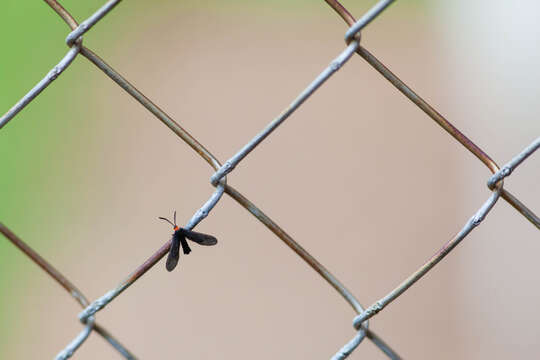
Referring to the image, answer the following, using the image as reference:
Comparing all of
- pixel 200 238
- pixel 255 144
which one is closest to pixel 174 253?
pixel 200 238

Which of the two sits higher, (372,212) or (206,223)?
(372,212)

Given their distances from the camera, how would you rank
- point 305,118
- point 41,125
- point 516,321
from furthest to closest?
1. point 305,118
2. point 41,125
3. point 516,321

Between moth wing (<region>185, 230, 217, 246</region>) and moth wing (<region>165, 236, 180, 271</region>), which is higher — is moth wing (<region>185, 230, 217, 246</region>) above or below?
above

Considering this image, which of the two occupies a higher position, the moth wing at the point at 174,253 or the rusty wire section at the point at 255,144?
the rusty wire section at the point at 255,144

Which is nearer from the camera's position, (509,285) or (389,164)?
(509,285)

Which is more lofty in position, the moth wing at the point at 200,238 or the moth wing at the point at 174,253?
the moth wing at the point at 200,238

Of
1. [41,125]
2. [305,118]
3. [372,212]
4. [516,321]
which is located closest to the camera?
[516,321]

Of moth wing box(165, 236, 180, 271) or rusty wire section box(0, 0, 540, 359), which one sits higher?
rusty wire section box(0, 0, 540, 359)

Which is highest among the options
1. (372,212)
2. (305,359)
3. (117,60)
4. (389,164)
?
(117,60)

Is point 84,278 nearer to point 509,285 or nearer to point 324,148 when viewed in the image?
point 324,148

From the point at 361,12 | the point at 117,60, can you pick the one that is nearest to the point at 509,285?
the point at 361,12

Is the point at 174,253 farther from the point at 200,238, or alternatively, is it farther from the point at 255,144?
the point at 255,144
